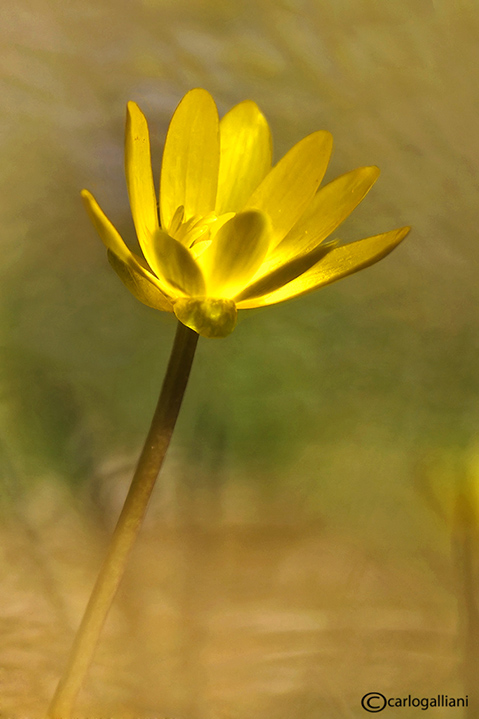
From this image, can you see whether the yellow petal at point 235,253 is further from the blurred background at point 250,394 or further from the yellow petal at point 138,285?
the blurred background at point 250,394

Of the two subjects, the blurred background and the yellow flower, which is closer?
the yellow flower

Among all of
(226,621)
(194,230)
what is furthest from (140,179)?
→ (226,621)

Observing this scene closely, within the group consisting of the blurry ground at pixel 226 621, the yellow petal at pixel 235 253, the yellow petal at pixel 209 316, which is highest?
the yellow petal at pixel 235 253

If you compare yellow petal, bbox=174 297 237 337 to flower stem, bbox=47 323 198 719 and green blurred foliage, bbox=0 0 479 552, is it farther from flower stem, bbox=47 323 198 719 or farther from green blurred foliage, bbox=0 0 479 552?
green blurred foliage, bbox=0 0 479 552

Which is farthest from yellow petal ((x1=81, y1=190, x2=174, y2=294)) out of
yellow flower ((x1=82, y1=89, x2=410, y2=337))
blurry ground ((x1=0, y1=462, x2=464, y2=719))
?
blurry ground ((x1=0, y1=462, x2=464, y2=719))

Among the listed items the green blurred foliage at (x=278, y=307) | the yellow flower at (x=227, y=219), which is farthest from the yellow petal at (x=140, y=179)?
the green blurred foliage at (x=278, y=307)

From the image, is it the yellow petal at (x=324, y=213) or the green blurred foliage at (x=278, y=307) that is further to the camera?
the green blurred foliage at (x=278, y=307)
